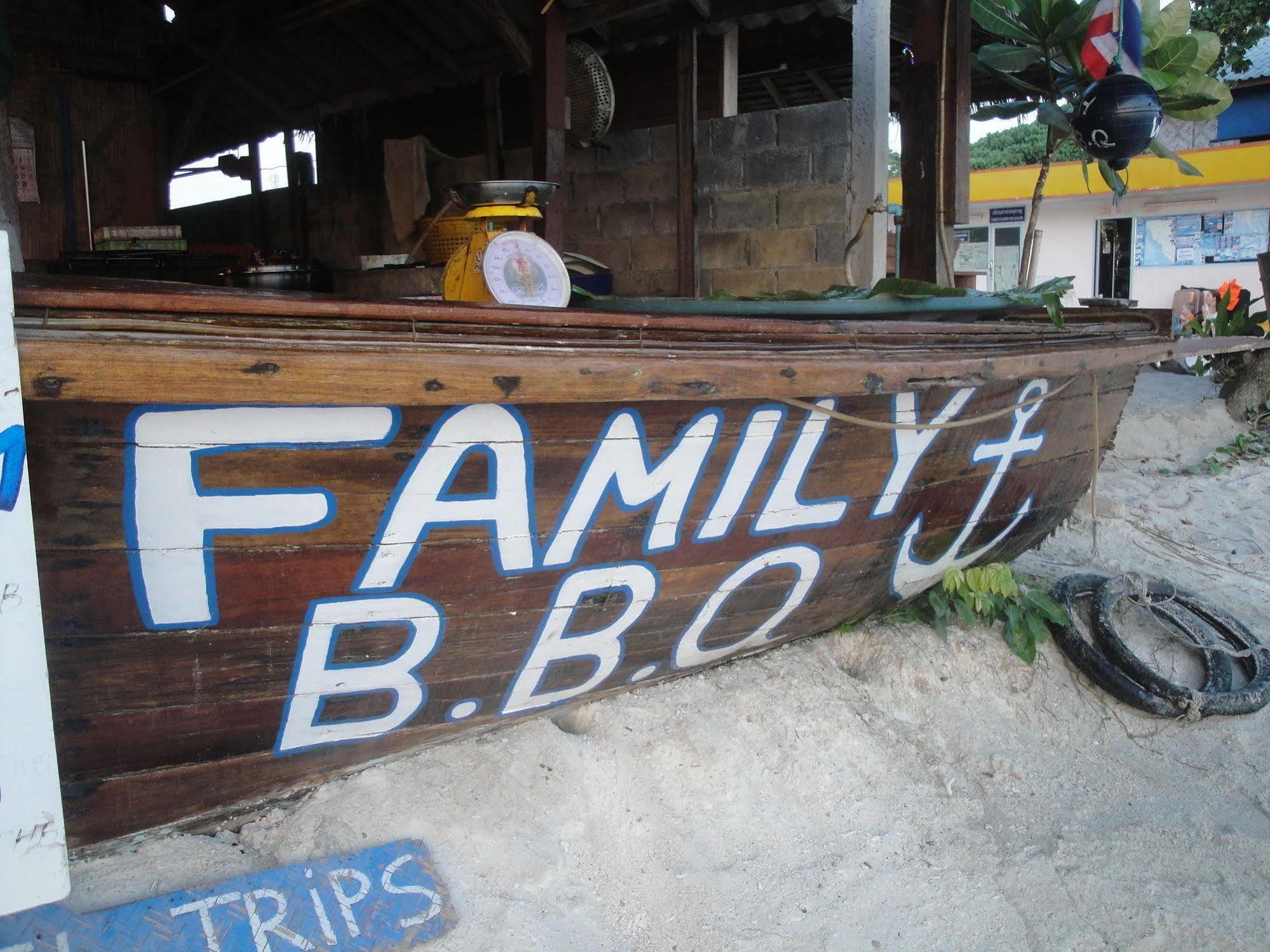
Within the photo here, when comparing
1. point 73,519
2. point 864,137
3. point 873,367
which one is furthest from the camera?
point 864,137

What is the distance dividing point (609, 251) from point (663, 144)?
762 mm

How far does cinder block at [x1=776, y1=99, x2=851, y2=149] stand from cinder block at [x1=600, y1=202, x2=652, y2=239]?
99cm

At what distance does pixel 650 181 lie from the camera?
19.2 ft

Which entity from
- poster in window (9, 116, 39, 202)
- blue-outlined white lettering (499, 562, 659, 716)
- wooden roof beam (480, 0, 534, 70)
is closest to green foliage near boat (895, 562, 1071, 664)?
blue-outlined white lettering (499, 562, 659, 716)

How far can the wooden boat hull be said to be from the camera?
146 centimetres

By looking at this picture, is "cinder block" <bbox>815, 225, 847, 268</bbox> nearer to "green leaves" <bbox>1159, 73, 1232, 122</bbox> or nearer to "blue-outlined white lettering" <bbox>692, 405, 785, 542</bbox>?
"green leaves" <bbox>1159, 73, 1232, 122</bbox>

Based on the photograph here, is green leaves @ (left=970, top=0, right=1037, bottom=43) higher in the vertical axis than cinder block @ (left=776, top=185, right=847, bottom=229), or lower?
higher

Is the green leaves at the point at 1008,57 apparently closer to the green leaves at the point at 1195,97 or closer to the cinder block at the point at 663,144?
the green leaves at the point at 1195,97

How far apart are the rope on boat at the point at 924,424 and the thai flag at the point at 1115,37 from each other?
226cm

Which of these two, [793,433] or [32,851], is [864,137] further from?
[32,851]

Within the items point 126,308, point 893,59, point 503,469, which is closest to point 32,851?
point 126,308

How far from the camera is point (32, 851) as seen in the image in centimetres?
140

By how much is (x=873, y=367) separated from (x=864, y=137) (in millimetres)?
3468

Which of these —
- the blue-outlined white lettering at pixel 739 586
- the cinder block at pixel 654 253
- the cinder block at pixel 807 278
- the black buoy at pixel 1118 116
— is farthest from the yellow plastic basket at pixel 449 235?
the cinder block at pixel 654 253
